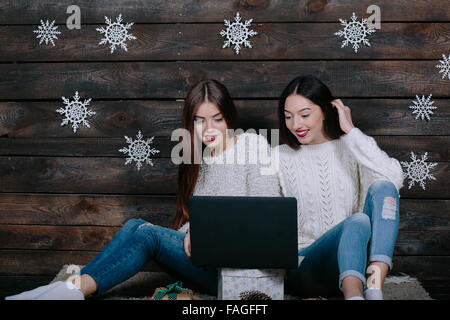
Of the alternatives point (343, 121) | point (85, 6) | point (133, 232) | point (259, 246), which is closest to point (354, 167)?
point (343, 121)

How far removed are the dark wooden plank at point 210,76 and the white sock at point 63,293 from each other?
0.86m

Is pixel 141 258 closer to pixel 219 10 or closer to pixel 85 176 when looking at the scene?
pixel 85 176

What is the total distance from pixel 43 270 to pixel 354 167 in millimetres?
1459

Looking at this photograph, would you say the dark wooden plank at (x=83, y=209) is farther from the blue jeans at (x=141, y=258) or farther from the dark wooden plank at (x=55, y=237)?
the blue jeans at (x=141, y=258)

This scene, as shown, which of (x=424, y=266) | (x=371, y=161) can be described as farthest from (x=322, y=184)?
(x=424, y=266)

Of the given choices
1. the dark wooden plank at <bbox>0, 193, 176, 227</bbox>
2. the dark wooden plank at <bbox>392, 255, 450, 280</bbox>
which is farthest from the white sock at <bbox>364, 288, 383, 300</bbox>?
the dark wooden plank at <bbox>0, 193, 176, 227</bbox>

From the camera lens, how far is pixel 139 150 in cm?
173

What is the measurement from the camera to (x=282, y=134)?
1508mm

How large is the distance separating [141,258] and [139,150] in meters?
0.56

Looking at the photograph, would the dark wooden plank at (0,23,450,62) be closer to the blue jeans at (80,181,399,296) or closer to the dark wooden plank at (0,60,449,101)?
the dark wooden plank at (0,60,449,101)

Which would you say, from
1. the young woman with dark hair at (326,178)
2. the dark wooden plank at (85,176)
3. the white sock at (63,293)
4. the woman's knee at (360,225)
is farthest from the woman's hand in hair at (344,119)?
the white sock at (63,293)

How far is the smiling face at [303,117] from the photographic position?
4.64ft

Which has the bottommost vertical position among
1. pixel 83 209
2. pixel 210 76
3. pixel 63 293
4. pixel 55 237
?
pixel 63 293

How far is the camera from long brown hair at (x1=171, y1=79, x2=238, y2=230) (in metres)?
1.44
